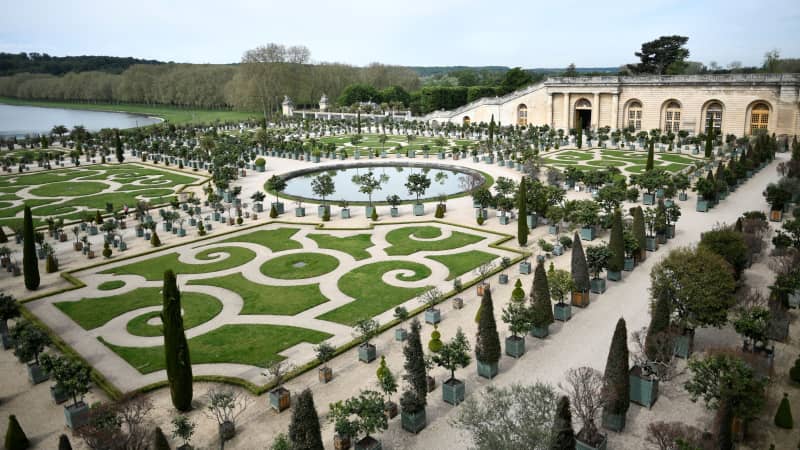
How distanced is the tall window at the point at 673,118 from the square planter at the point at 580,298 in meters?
60.8

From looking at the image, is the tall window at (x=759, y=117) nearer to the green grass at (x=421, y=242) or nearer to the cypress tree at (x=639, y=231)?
the cypress tree at (x=639, y=231)

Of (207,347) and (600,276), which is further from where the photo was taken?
(600,276)

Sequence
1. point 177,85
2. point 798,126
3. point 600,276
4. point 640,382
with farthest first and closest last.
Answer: point 177,85, point 798,126, point 600,276, point 640,382

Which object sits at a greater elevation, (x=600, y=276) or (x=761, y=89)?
(x=761, y=89)

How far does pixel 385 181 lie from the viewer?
5569cm

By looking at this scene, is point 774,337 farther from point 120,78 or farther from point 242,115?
point 120,78

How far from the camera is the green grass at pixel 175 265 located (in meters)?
31.8

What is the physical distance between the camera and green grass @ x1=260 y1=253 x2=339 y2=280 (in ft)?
100

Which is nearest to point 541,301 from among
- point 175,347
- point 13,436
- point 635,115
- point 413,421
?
point 413,421

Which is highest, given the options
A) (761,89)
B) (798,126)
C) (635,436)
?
(761,89)

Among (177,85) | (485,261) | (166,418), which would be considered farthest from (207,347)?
(177,85)

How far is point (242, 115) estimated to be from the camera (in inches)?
5276

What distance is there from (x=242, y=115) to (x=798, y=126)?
357 ft

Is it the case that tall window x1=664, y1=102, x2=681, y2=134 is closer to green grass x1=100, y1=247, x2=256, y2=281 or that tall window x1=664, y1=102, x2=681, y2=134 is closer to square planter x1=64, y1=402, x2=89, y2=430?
green grass x1=100, y1=247, x2=256, y2=281
